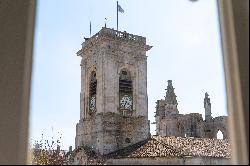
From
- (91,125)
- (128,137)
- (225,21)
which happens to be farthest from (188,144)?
(225,21)

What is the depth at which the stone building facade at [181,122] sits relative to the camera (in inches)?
1275

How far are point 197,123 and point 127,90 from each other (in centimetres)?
1063

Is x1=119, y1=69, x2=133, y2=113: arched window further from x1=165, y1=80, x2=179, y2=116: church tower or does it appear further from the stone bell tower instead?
x1=165, y1=80, x2=179, y2=116: church tower

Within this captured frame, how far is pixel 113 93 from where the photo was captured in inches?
936

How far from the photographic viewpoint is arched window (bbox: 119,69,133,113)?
24.4 m

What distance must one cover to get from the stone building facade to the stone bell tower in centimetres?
810

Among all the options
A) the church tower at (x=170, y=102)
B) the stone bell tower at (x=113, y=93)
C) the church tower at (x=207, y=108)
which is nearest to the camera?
the stone bell tower at (x=113, y=93)

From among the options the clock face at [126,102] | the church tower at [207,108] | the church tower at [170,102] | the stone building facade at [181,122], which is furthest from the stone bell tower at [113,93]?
the church tower at [207,108]

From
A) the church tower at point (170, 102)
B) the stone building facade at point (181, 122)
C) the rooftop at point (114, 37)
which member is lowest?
the stone building facade at point (181, 122)

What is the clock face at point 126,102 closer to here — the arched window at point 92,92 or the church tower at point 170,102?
the arched window at point 92,92

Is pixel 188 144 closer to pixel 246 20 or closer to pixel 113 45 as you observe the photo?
pixel 113 45

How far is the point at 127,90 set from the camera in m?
24.7

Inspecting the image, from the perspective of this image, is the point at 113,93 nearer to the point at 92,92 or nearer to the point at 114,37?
the point at 92,92

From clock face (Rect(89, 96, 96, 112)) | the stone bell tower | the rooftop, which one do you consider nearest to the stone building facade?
the stone bell tower
